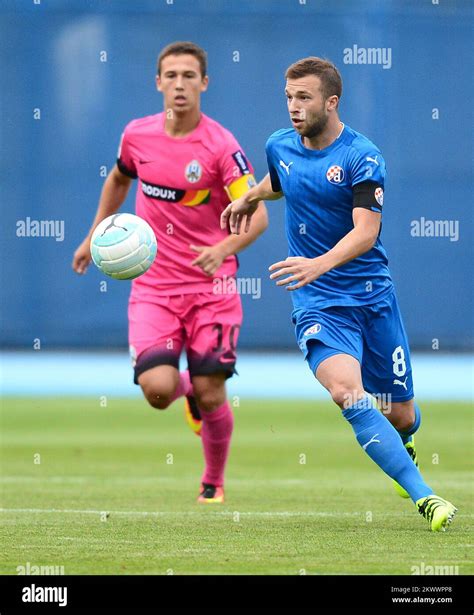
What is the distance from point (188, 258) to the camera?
9625 mm

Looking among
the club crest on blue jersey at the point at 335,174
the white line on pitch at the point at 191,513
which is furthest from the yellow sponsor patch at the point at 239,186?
the white line on pitch at the point at 191,513

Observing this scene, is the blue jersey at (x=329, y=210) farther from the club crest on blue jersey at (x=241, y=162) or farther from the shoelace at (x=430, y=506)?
the club crest on blue jersey at (x=241, y=162)

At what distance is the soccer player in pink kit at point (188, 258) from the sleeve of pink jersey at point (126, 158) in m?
0.01

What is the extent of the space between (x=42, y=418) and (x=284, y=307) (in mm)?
6475

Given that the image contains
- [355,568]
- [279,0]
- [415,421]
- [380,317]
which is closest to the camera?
[355,568]

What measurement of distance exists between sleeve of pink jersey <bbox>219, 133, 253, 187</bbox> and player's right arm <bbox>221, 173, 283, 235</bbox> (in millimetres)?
1431

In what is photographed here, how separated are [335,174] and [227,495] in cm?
319

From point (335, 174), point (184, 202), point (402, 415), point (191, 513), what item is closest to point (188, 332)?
point (184, 202)

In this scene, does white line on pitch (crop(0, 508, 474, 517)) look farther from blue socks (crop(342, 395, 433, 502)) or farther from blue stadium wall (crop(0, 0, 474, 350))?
blue stadium wall (crop(0, 0, 474, 350))

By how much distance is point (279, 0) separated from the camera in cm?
2142

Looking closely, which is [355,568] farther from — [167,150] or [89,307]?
[89,307]

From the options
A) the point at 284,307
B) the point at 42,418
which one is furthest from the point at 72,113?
the point at 42,418

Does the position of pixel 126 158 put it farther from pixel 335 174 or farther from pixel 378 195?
pixel 378 195
